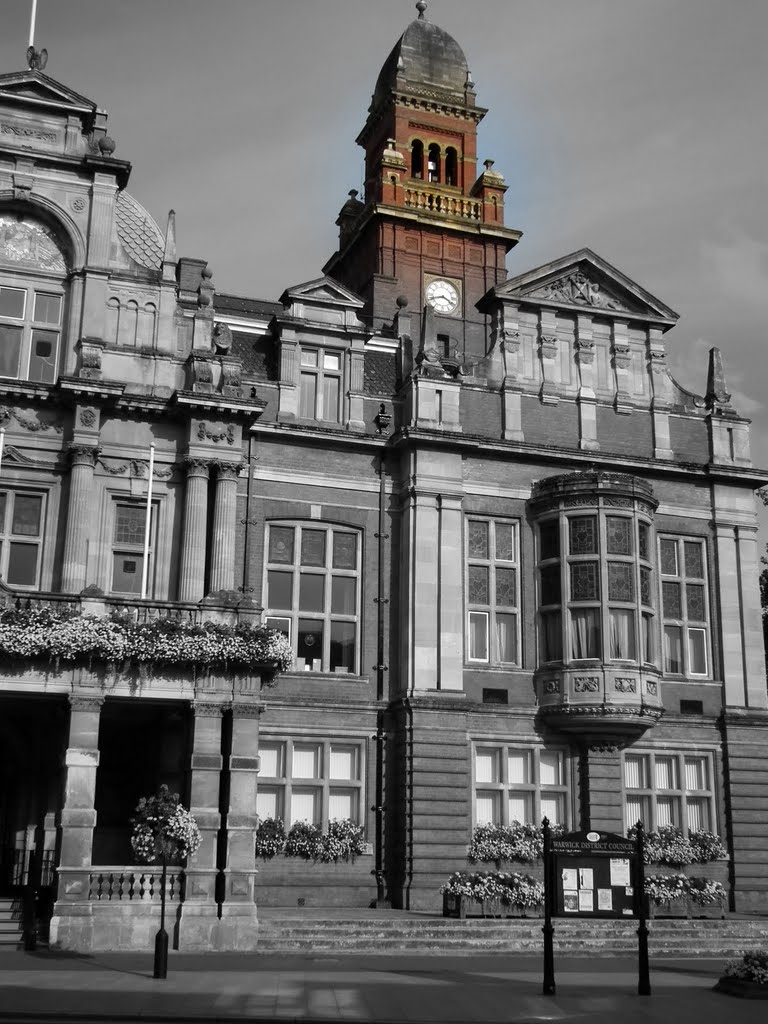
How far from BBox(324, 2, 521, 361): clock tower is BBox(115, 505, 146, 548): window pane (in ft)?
56.8

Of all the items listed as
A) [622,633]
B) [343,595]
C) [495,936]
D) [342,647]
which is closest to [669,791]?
[622,633]

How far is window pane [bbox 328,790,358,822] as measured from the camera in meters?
30.1

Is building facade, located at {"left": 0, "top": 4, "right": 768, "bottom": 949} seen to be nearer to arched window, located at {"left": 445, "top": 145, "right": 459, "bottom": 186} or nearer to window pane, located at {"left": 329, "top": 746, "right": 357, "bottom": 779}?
window pane, located at {"left": 329, "top": 746, "right": 357, "bottom": 779}

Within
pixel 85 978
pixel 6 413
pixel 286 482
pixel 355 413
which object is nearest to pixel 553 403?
pixel 355 413

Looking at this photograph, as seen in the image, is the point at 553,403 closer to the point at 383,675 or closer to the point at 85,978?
the point at 383,675

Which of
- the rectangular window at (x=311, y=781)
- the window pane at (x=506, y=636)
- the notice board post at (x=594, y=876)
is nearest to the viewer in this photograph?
the notice board post at (x=594, y=876)

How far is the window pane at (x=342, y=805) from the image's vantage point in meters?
30.1

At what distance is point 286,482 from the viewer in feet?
104

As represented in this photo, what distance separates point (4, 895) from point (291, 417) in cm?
1387

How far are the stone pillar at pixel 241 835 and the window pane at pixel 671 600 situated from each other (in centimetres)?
1319

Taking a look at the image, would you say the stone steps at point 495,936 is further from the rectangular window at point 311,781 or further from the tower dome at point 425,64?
the tower dome at point 425,64

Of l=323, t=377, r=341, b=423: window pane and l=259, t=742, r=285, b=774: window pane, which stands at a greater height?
l=323, t=377, r=341, b=423: window pane

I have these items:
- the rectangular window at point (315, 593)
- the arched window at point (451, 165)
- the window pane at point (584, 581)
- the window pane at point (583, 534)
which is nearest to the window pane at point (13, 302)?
the rectangular window at point (315, 593)

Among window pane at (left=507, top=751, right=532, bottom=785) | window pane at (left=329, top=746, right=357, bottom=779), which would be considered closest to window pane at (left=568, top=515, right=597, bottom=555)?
window pane at (left=507, top=751, right=532, bottom=785)
